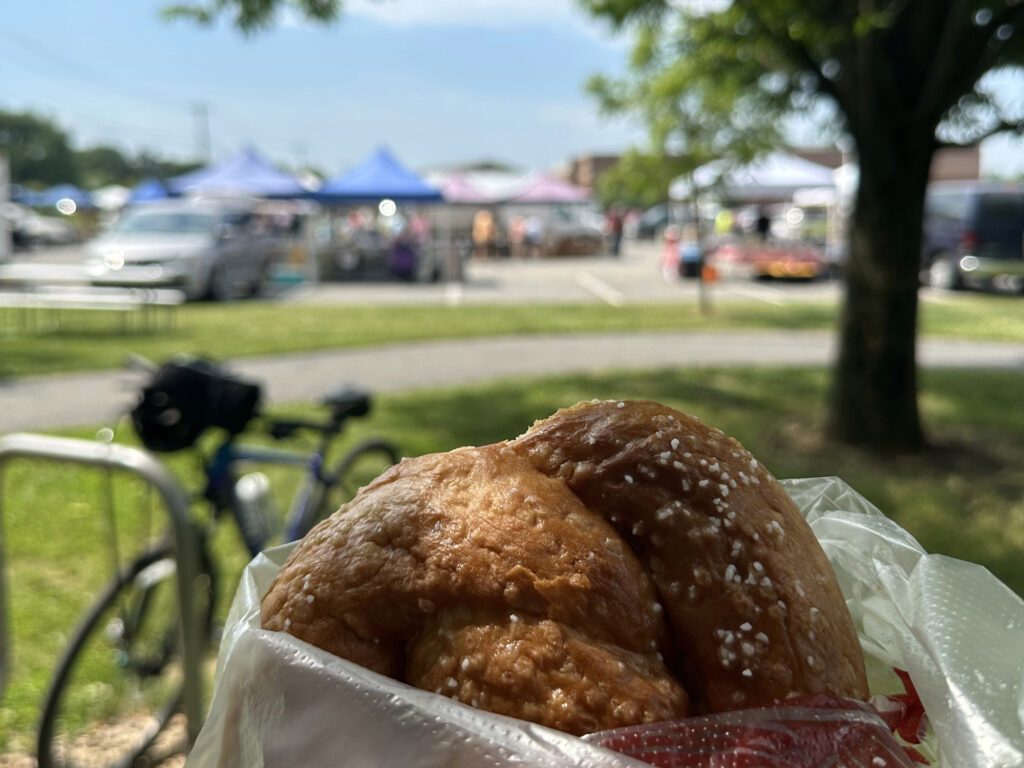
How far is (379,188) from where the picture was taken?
22.2 meters

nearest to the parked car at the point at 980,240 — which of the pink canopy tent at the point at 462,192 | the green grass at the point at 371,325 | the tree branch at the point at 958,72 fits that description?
the green grass at the point at 371,325

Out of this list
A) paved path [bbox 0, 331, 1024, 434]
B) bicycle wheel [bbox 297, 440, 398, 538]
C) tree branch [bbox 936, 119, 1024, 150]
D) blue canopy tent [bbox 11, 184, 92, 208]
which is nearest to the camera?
bicycle wheel [bbox 297, 440, 398, 538]

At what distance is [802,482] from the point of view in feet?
4.30

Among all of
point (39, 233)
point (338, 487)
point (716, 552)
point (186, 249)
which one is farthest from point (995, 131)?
point (39, 233)

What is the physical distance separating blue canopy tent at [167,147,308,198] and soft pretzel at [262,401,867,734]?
2285 cm

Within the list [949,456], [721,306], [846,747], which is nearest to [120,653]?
[846,747]

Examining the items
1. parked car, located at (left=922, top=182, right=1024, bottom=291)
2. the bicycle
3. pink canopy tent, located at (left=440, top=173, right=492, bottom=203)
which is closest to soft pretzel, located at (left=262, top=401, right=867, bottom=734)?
the bicycle

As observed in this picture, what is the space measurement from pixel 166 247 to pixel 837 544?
19010mm

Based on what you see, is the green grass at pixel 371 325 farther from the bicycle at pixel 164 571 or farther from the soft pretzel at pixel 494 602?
the soft pretzel at pixel 494 602

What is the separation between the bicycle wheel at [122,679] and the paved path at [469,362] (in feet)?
15.8

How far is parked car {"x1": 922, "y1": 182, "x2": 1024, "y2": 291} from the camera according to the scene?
20391 millimetres

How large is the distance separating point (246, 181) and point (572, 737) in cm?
2571

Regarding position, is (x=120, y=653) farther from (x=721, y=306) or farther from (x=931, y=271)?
(x=931, y=271)

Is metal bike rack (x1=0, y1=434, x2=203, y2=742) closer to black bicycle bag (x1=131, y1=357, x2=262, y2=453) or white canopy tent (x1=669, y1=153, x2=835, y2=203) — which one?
black bicycle bag (x1=131, y1=357, x2=262, y2=453)
